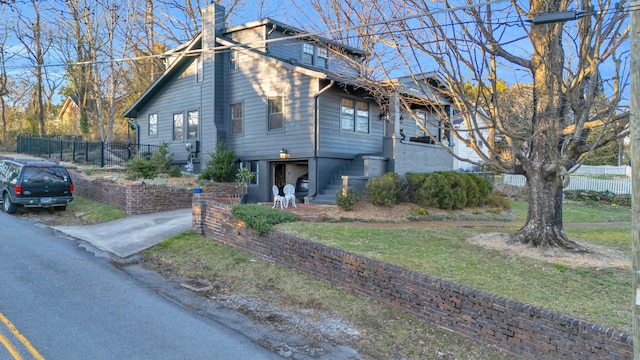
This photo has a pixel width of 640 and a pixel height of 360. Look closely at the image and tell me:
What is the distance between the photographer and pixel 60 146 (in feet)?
81.0

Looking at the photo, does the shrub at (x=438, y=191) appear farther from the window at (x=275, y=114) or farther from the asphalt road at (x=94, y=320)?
the asphalt road at (x=94, y=320)

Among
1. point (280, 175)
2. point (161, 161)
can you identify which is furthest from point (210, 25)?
point (280, 175)

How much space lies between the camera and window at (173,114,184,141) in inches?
827

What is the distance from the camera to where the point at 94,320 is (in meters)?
5.76

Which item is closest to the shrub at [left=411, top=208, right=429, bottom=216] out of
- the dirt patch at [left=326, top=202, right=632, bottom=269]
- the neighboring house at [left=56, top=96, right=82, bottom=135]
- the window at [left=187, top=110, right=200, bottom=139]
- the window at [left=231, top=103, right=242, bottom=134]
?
the dirt patch at [left=326, top=202, right=632, bottom=269]

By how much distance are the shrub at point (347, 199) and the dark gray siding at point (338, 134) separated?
2.96m

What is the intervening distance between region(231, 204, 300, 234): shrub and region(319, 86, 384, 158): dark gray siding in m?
5.80

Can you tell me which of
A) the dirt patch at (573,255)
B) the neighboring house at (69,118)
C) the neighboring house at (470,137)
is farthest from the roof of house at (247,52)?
the neighboring house at (69,118)

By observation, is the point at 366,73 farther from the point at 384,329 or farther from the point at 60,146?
the point at 60,146

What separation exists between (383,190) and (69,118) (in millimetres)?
46931

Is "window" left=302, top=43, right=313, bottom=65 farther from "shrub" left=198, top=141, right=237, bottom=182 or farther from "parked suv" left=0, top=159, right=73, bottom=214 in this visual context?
"parked suv" left=0, top=159, right=73, bottom=214

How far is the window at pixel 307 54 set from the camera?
20.0m

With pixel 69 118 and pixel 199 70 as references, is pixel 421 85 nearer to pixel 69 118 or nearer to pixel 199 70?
pixel 199 70

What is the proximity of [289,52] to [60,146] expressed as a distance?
589 inches
